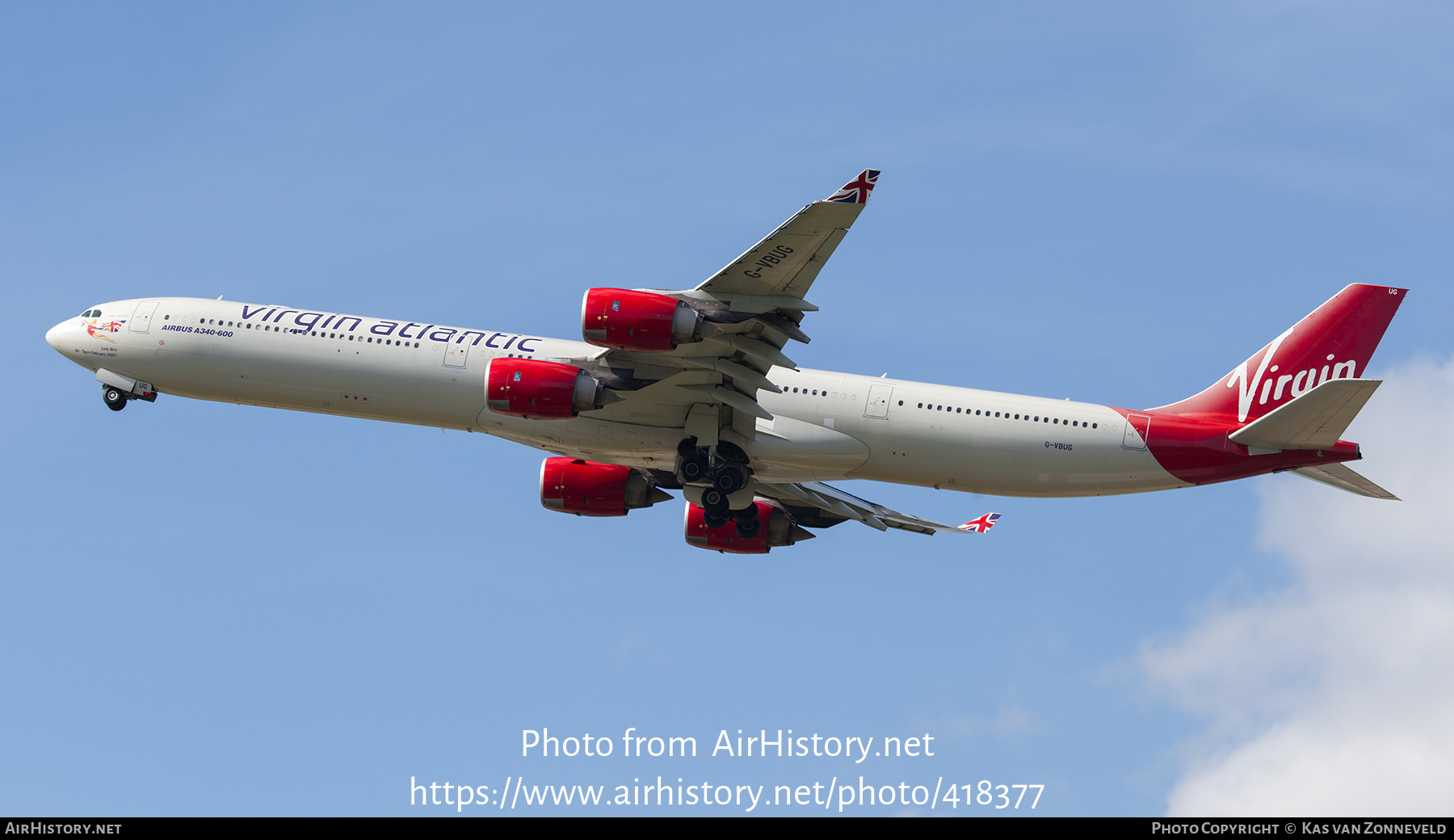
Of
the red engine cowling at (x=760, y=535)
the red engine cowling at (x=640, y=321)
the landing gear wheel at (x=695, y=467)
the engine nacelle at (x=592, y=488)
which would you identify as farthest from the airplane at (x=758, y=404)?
the red engine cowling at (x=760, y=535)

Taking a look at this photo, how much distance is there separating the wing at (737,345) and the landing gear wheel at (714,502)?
1.64m

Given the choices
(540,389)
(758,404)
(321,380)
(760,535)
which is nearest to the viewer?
(540,389)

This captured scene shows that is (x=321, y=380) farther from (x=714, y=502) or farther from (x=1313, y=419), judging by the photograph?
(x=1313, y=419)

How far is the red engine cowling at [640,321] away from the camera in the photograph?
3150 centimetres

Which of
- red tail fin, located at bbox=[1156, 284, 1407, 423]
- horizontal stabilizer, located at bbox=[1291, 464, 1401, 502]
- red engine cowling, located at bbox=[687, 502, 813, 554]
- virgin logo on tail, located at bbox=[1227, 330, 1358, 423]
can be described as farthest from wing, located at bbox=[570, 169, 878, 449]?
horizontal stabilizer, located at bbox=[1291, 464, 1401, 502]

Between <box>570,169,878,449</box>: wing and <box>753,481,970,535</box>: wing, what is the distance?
5.88 meters

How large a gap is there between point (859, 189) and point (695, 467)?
10417 millimetres

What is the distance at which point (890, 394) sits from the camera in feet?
121

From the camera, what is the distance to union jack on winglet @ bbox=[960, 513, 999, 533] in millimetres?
41625

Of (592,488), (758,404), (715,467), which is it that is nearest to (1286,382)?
(758,404)

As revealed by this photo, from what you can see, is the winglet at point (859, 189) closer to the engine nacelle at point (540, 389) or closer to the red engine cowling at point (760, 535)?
the engine nacelle at point (540, 389)

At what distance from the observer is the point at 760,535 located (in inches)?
1682
